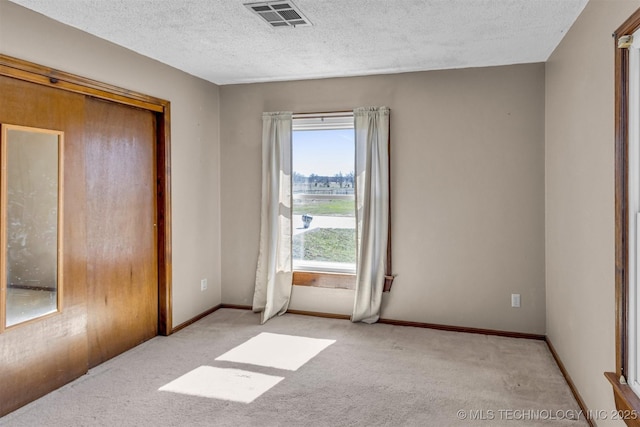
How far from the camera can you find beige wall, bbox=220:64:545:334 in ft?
12.6

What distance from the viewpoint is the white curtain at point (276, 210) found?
14.5 feet

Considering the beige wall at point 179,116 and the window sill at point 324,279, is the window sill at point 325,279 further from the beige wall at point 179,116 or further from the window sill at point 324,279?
the beige wall at point 179,116

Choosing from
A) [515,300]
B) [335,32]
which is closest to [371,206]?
[515,300]

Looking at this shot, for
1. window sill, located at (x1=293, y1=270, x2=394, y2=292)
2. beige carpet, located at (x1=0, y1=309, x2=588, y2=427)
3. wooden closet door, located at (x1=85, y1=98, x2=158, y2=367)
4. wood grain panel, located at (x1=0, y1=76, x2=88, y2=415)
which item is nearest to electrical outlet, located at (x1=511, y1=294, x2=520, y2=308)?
beige carpet, located at (x1=0, y1=309, x2=588, y2=427)

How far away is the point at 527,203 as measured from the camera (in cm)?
383

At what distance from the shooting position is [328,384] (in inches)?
117

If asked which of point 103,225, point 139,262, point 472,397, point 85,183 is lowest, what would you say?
point 472,397

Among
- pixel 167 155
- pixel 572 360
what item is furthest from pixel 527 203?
pixel 167 155

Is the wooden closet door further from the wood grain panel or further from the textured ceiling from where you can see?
the textured ceiling

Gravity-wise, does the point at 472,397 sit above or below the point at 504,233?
below

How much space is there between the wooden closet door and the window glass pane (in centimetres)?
144

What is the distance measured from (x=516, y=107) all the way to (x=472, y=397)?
2455 mm

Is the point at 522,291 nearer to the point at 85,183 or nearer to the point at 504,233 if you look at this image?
the point at 504,233

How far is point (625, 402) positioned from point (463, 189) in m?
2.36
